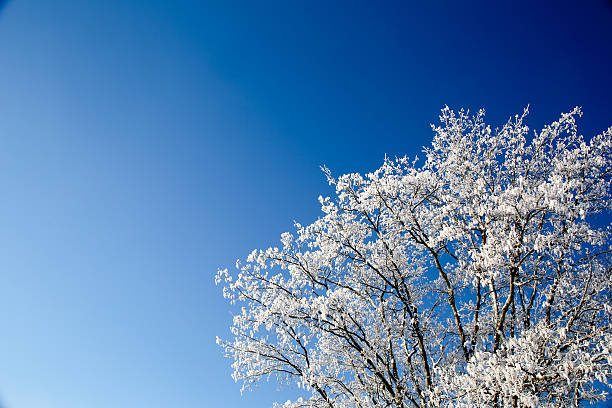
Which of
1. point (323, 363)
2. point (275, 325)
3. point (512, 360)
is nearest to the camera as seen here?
point (512, 360)

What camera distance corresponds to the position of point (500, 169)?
9938 millimetres

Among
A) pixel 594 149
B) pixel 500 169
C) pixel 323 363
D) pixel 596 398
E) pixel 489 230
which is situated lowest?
pixel 596 398

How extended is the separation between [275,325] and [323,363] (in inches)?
99.6

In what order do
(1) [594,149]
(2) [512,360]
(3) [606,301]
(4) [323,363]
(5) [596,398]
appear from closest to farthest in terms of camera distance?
(2) [512,360]
(5) [596,398]
(3) [606,301]
(1) [594,149]
(4) [323,363]

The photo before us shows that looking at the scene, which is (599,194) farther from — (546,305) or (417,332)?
(417,332)

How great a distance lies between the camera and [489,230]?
792cm

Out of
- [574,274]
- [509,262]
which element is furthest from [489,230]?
[574,274]

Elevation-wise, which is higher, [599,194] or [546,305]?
[599,194]

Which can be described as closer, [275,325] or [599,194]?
[599,194]

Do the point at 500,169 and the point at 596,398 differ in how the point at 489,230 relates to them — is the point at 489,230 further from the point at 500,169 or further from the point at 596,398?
the point at 596,398

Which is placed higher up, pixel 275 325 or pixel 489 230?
pixel 489 230

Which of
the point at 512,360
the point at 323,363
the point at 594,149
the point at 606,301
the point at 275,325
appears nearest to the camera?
the point at 512,360

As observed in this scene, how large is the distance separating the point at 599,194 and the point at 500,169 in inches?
92.5

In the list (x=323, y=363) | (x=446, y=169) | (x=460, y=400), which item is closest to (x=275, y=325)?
(x=323, y=363)
